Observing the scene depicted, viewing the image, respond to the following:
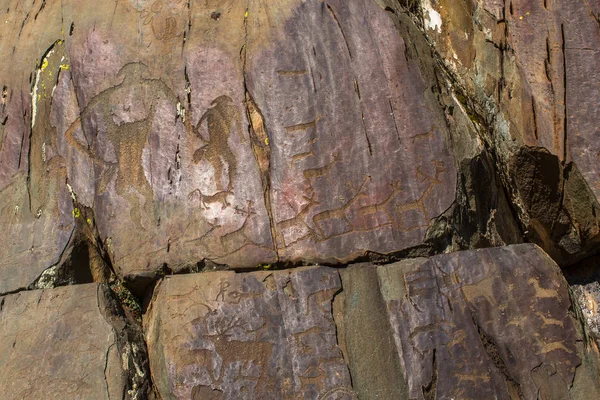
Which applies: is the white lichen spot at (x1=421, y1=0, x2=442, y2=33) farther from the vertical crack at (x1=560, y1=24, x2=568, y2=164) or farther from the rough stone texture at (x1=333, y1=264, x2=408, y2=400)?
the rough stone texture at (x1=333, y1=264, x2=408, y2=400)

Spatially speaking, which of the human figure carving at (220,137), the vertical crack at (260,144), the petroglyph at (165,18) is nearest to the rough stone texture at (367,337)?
the vertical crack at (260,144)

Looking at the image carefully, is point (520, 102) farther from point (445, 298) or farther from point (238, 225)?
point (238, 225)

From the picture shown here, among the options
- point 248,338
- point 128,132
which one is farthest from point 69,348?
point 128,132

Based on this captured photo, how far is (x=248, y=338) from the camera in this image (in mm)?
2941

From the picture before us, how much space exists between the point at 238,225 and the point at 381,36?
105 cm

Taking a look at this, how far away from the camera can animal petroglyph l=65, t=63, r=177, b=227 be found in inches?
130

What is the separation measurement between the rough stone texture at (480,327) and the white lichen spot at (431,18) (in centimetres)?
132

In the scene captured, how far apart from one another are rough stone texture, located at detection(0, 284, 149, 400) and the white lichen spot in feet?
6.60

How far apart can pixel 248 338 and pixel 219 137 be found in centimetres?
87

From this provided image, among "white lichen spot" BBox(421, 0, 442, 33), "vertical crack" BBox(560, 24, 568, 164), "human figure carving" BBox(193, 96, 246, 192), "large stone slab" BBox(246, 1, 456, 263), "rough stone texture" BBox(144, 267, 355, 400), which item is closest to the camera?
"rough stone texture" BBox(144, 267, 355, 400)

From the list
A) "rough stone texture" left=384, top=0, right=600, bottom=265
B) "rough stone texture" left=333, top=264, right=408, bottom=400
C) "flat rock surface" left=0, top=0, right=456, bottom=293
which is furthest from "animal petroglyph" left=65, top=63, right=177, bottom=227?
"rough stone texture" left=384, top=0, right=600, bottom=265

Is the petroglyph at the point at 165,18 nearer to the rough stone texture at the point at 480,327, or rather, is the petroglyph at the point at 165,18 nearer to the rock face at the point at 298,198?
Answer: the rock face at the point at 298,198

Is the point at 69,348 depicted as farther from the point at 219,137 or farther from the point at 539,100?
the point at 539,100

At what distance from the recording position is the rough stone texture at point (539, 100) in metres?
3.54
